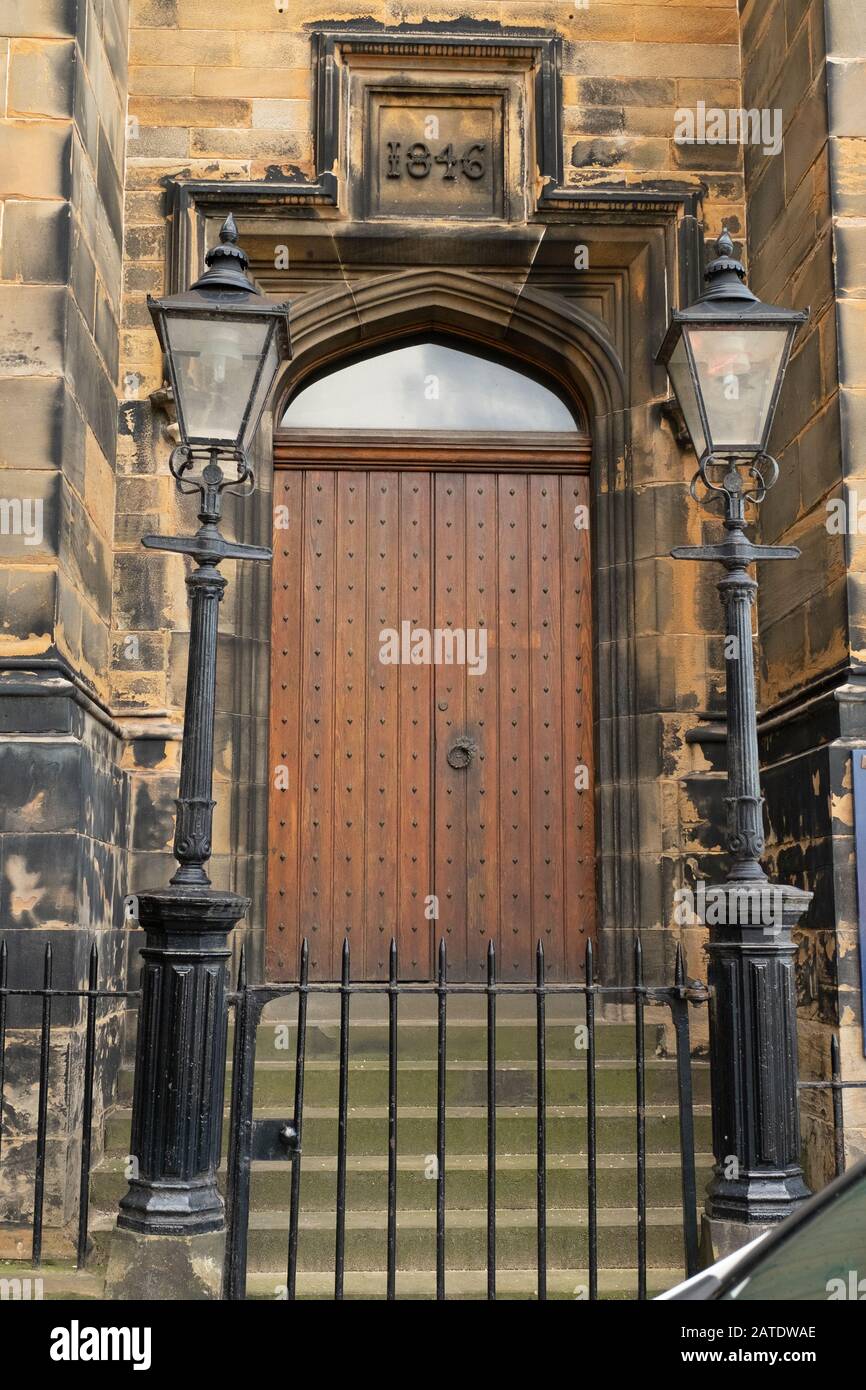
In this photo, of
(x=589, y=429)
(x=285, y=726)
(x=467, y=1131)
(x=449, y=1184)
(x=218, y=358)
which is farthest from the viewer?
(x=589, y=429)

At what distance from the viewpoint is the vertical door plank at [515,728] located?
663 centimetres

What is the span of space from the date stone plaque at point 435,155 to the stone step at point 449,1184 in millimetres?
4514

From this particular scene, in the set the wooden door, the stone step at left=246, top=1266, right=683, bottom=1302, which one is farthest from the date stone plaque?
the stone step at left=246, top=1266, right=683, bottom=1302

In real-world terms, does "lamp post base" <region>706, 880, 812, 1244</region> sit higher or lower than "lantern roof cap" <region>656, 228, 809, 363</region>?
lower

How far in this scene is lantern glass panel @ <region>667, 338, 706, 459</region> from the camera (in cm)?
423

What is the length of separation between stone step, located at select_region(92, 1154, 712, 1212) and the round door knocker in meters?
2.08

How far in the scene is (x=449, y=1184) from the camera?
514 centimetres

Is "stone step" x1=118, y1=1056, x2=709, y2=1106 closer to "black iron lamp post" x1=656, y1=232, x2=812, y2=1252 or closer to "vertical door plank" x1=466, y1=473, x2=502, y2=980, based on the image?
"vertical door plank" x1=466, y1=473, x2=502, y2=980

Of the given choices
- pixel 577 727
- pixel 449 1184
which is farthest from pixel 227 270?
pixel 449 1184

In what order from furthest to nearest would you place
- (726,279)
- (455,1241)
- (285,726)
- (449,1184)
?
(285,726), (449,1184), (455,1241), (726,279)

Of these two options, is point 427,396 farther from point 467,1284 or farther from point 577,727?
point 467,1284

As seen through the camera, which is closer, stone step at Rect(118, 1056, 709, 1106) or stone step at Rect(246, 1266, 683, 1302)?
stone step at Rect(246, 1266, 683, 1302)

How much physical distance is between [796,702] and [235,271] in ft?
9.79

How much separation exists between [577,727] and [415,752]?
32.9 inches
